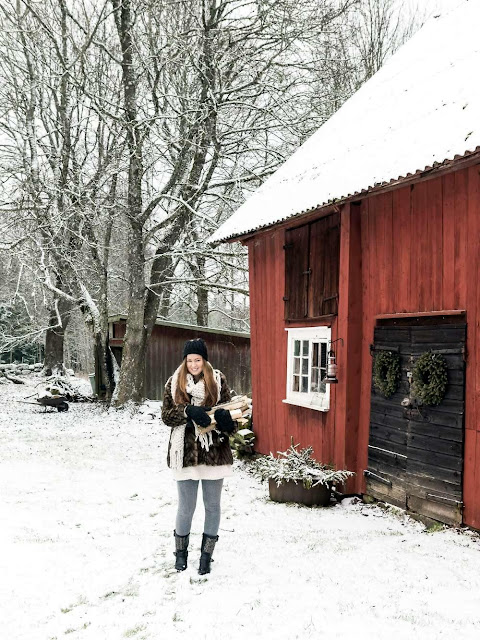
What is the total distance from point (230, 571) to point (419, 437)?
2.82 metres

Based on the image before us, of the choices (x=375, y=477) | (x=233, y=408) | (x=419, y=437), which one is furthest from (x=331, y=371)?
(x=233, y=408)

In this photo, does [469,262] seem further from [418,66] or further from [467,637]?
[418,66]

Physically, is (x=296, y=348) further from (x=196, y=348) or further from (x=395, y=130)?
(x=196, y=348)

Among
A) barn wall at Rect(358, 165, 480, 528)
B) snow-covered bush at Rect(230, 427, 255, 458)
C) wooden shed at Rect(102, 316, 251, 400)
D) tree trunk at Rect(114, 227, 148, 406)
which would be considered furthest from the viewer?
wooden shed at Rect(102, 316, 251, 400)

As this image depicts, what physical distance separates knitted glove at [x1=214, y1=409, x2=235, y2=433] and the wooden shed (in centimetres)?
1525

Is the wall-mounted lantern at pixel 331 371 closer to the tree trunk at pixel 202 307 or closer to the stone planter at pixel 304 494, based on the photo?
the stone planter at pixel 304 494

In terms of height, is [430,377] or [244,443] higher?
Result: [430,377]

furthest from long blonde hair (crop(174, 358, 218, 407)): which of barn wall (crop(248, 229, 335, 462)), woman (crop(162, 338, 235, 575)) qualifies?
barn wall (crop(248, 229, 335, 462))

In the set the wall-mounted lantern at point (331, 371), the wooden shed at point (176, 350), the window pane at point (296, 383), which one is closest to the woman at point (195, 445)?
the wall-mounted lantern at point (331, 371)

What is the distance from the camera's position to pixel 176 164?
15039 millimetres

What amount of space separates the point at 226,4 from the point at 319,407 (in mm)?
10290

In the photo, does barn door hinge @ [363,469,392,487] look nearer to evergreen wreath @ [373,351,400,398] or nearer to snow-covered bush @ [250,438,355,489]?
snow-covered bush @ [250,438,355,489]

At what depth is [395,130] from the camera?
7.60 m

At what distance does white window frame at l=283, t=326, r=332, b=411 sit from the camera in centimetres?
833
